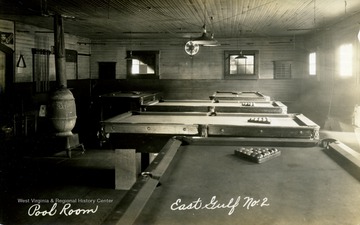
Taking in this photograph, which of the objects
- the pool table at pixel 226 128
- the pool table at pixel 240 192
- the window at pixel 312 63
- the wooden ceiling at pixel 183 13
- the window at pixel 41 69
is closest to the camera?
the pool table at pixel 240 192

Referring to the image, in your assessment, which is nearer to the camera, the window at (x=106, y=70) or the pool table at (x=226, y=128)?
the pool table at (x=226, y=128)

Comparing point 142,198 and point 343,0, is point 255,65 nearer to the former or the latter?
point 343,0

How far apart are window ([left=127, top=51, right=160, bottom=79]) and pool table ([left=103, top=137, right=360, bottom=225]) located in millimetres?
11859

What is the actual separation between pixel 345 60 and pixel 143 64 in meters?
8.24

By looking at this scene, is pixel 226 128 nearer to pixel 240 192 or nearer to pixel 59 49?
pixel 240 192

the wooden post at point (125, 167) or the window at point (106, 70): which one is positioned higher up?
the window at point (106, 70)

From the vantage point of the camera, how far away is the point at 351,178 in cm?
235

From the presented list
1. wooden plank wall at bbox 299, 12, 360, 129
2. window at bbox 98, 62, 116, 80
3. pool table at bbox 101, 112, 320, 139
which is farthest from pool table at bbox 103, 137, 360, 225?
window at bbox 98, 62, 116, 80

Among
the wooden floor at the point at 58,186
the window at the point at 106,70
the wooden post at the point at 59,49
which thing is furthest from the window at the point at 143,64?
the wooden floor at the point at 58,186

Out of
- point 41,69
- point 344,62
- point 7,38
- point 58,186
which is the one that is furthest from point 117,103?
Answer: point 344,62

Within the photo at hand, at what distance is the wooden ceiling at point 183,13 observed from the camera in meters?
7.05

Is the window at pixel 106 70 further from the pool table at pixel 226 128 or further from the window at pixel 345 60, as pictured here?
the pool table at pixel 226 128

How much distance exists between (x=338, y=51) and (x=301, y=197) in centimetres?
908

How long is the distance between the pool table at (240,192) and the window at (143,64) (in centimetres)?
1186
